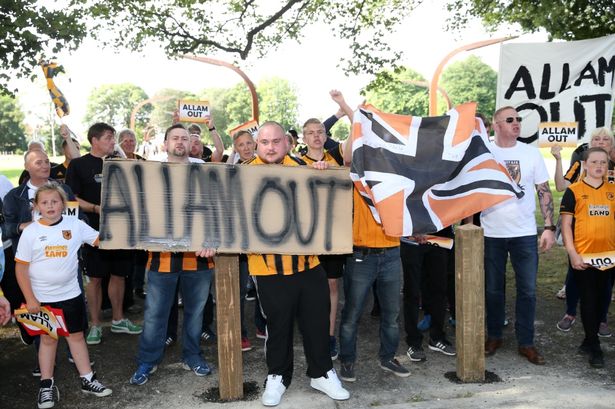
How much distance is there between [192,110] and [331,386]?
7.39 meters

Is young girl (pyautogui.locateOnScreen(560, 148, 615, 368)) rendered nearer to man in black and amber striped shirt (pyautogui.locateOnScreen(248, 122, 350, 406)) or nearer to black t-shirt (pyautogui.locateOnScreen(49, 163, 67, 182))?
man in black and amber striped shirt (pyautogui.locateOnScreen(248, 122, 350, 406))

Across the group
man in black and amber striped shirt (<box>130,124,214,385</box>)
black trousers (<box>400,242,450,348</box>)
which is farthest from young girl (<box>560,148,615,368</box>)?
man in black and amber striped shirt (<box>130,124,214,385</box>)

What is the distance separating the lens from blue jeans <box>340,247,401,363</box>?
14.0ft

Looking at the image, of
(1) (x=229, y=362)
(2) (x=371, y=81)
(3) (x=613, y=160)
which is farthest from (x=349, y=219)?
(2) (x=371, y=81)

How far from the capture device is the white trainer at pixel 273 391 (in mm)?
3914

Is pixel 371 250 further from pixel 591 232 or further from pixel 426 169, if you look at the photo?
pixel 591 232

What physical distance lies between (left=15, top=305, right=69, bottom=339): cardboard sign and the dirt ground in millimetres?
557

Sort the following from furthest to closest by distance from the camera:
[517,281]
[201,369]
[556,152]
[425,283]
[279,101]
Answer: [279,101] → [556,152] → [425,283] → [517,281] → [201,369]

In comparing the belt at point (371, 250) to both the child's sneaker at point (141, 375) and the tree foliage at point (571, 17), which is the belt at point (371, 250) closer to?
the child's sneaker at point (141, 375)

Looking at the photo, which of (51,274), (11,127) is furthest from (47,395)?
(11,127)

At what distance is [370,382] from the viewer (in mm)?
4344

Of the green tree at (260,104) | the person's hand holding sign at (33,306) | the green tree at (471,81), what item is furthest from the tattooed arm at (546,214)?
the green tree at (471,81)

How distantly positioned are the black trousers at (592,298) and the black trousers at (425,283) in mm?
1125

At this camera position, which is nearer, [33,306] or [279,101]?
[33,306]
